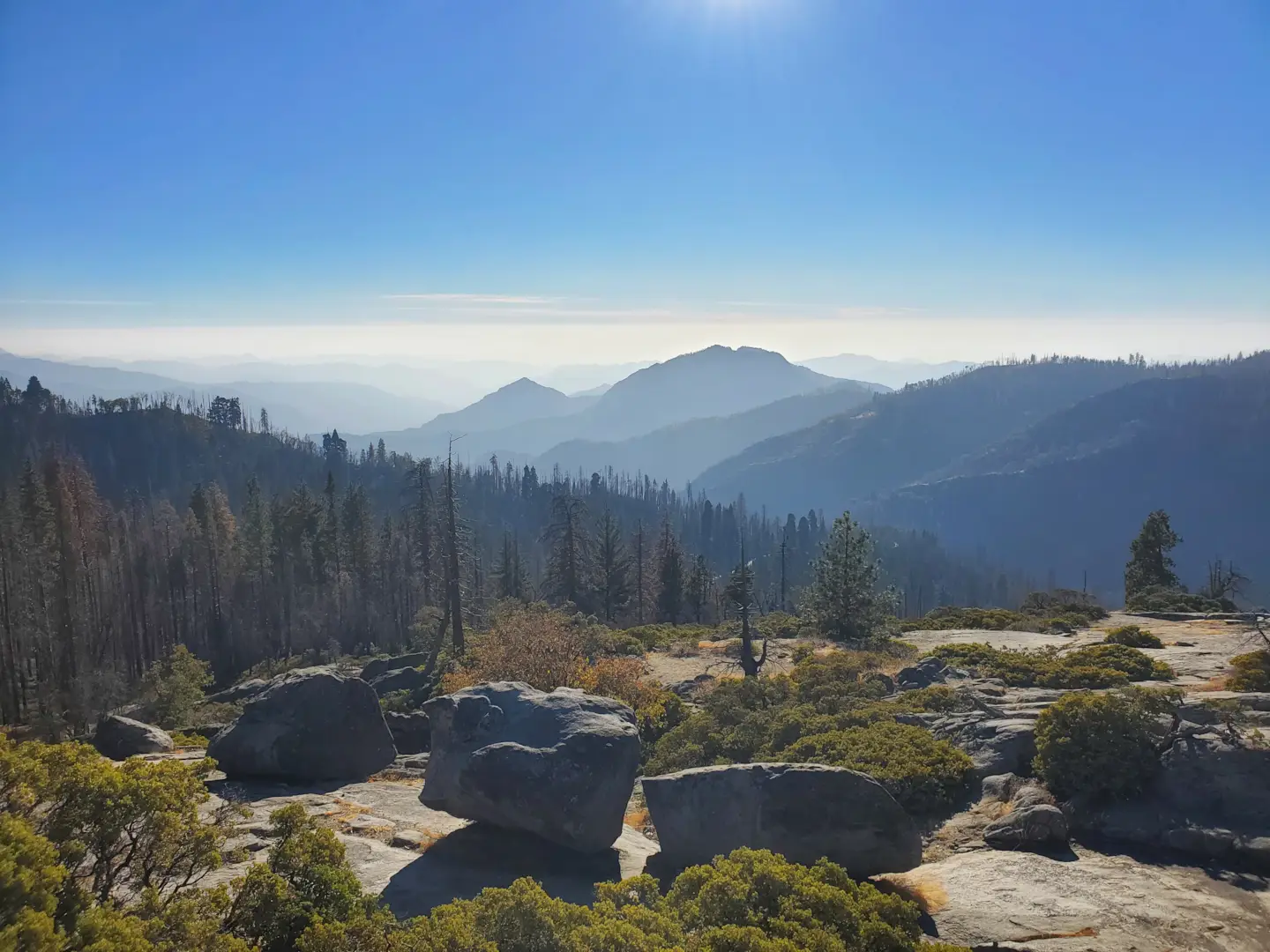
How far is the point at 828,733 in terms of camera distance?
1434 centimetres

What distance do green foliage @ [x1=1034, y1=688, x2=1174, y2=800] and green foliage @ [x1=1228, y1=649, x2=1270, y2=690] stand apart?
5.77 meters

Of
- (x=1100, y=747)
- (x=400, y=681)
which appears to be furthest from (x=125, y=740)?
(x=1100, y=747)

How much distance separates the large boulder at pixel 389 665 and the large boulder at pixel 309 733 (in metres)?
17.1

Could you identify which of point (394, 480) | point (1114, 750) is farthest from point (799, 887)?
point (394, 480)

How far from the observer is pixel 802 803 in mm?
9680

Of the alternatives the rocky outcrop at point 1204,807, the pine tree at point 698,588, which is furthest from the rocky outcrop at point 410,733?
the pine tree at point 698,588

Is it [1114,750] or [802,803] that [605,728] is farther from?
[1114,750]

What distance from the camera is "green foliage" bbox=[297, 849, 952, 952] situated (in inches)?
230

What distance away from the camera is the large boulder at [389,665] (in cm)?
3094

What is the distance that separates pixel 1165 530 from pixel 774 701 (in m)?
39.4

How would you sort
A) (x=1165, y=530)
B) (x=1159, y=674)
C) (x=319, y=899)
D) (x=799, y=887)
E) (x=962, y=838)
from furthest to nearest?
(x=1165, y=530)
(x=1159, y=674)
(x=962, y=838)
(x=799, y=887)
(x=319, y=899)

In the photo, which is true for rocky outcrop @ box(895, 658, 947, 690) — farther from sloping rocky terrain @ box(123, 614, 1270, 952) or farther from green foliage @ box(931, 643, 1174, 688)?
sloping rocky terrain @ box(123, 614, 1270, 952)

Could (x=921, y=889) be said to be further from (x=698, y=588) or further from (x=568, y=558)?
(x=698, y=588)

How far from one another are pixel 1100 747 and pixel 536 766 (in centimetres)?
843
